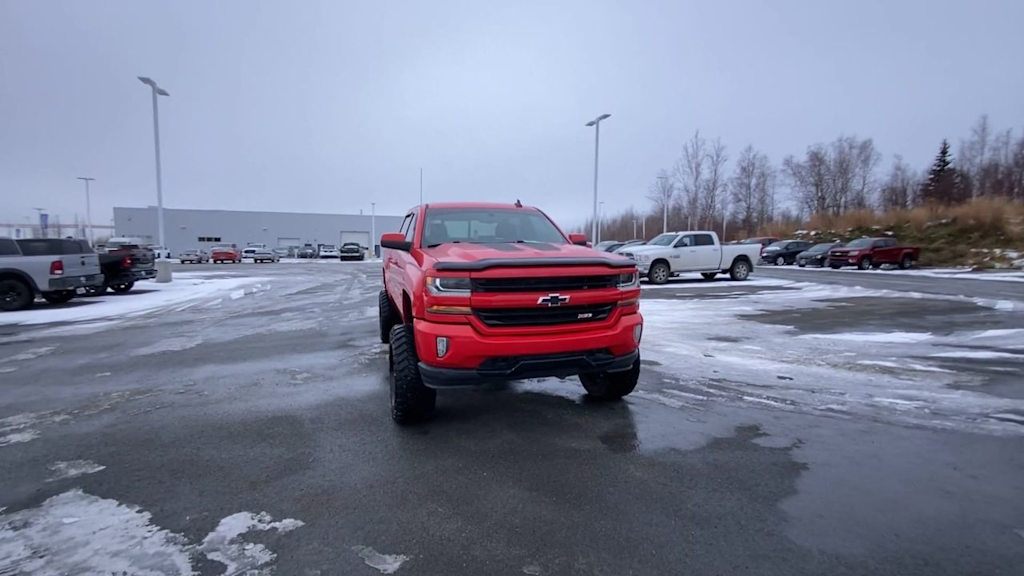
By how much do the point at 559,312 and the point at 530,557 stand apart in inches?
77.3

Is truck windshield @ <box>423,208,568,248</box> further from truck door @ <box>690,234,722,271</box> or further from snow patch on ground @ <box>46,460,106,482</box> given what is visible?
truck door @ <box>690,234,722,271</box>

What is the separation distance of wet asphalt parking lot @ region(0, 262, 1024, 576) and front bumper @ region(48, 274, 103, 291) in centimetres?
695

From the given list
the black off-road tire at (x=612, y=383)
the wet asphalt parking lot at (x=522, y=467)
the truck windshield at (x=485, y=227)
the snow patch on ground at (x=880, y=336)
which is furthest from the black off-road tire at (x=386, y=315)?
the snow patch on ground at (x=880, y=336)

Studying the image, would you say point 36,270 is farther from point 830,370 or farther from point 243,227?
point 243,227

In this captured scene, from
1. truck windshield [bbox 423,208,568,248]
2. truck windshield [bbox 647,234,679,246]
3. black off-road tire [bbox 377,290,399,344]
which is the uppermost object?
truck windshield [bbox 647,234,679,246]

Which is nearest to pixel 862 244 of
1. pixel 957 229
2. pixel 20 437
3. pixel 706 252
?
pixel 957 229

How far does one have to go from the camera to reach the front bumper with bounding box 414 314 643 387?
3857 millimetres

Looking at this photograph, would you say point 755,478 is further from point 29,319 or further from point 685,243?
point 685,243

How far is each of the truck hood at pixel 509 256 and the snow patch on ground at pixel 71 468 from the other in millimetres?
2903

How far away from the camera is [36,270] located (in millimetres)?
12617

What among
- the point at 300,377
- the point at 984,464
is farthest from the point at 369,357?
the point at 984,464

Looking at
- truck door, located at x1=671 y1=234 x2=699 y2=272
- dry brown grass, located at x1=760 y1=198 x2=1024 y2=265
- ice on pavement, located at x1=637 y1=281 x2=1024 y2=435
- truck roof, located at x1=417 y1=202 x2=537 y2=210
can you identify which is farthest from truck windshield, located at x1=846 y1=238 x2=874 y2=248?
Result: truck roof, located at x1=417 y1=202 x2=537 y2=210

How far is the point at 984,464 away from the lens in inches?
142

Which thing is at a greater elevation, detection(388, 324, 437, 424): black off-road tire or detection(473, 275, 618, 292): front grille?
detection(473, 275, 618, 292): front grille
